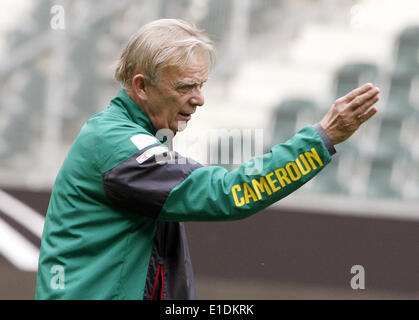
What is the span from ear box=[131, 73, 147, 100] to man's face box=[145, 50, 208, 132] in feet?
0.04

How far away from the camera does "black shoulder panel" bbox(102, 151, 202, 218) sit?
159 centimetres

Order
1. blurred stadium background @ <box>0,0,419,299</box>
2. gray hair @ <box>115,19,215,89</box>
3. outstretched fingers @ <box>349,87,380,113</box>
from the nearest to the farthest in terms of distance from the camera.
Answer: outstretched fingers @ <box>349,87,380,113</box>
gray hair @ <box>115,19,215,89</box>
blurred stadium background @ <box>0,0,419,299</box>

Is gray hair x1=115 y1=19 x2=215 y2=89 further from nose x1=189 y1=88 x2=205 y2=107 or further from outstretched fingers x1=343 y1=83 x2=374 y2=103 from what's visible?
outstretched fingers x1=343 y1=83 x2=374 y2=103

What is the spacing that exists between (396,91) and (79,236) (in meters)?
4.37

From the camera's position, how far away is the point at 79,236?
5.49ft

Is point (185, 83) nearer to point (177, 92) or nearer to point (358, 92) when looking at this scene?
point (177, 92)

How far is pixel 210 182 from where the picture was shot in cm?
158

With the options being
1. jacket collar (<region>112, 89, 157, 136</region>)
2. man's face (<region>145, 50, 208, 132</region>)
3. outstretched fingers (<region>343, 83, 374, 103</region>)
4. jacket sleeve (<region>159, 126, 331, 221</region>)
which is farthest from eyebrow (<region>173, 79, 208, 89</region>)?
outstretched fingers (<region>343, 83, 374, 103</region>)

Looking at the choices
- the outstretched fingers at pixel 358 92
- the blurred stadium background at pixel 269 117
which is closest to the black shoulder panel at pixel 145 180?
the outstretched fingers at pixel 358 92

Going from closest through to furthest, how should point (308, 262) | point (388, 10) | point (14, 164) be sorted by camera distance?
point (308, 262) → point (14, 164) → point (388, 10)

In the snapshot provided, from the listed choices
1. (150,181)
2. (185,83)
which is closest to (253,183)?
(150,181)

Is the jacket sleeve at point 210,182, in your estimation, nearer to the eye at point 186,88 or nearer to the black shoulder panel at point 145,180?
the black shoulder panel at point 145,180
